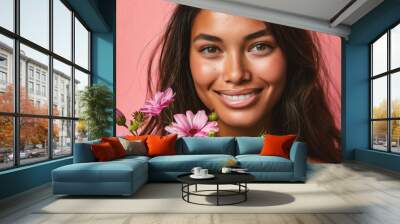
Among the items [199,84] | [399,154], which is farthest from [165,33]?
[399,154]

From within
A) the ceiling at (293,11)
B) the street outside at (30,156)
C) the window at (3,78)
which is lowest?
the street outside at (30,156)

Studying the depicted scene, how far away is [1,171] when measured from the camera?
4.51 metres

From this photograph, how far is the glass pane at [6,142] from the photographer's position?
453cm

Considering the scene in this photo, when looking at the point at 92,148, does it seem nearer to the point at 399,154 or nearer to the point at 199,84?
the point at 199,84

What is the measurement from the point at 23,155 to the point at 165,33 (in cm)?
423

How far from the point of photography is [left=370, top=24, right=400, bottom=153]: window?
24.5 feet

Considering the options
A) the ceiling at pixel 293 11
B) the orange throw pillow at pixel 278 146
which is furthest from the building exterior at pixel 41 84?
the orange throw pillow at pixel 278 146

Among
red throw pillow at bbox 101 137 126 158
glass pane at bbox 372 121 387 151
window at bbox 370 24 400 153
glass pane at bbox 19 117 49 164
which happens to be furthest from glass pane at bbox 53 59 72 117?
glass pane at bbox 372 121 387 151

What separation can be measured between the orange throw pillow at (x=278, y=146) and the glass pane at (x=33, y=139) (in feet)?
10.9

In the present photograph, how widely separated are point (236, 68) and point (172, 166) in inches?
127

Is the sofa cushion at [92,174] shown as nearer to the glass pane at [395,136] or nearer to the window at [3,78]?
the window at [3,78]

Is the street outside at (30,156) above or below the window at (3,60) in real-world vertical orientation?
below

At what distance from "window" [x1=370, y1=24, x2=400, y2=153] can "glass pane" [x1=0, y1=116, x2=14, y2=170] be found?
656cm

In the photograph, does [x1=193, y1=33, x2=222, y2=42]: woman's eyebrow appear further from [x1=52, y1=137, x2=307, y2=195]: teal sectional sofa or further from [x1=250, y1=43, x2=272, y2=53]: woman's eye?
[x1=52, y1=137, x2=307, y2=195]: teal sectional sofa
